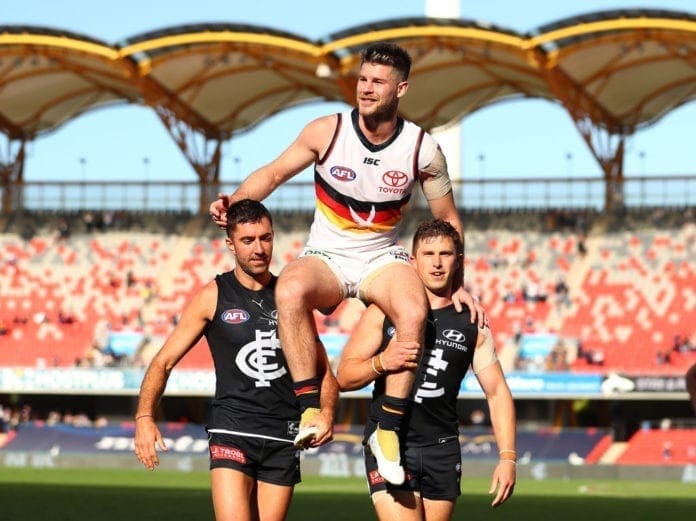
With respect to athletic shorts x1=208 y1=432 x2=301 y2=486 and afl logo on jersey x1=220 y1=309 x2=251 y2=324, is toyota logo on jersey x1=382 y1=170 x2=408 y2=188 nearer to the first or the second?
afl logo on jersey x1=220 y1=309 x2=251 y2=324

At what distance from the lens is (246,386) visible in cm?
988

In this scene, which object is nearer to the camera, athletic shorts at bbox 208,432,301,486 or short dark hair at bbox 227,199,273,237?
short dark hair at bbox 227,199,273,237

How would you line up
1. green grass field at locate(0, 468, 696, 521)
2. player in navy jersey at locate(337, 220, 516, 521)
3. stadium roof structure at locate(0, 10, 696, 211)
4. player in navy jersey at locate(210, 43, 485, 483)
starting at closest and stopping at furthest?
player in navy jersey at locate(210, 43, 485, 483), player in navy jersey at locate(337, 220, 516, 521), green grass field at locate(0, 468, 696, 521), stadium roof structure at locate(0, 10, 696, 211)

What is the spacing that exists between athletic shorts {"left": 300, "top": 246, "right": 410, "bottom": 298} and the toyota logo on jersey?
47cm

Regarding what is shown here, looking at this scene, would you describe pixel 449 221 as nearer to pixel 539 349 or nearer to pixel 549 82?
pixel 539 349

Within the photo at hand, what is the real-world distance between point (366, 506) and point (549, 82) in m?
23.3

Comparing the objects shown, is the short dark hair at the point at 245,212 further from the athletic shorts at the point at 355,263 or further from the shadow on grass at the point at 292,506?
the shadow on grass at the point at 292,506

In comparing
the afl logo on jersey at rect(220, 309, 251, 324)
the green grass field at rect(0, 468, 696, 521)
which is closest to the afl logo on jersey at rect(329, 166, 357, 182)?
the afl logo on jersey at rect(220, 309, 251, 324)

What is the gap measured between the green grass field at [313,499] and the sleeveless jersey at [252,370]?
11.0 metres

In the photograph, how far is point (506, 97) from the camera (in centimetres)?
4959

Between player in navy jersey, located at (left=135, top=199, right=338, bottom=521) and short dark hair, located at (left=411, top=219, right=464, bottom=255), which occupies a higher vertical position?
short dark hair, located at (left=411, top=219, right=464, bottom=255)

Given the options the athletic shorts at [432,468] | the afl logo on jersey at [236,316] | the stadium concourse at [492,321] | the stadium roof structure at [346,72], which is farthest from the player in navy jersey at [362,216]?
the stadium roof structure at [346,72]

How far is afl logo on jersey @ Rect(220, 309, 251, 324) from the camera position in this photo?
387 inches

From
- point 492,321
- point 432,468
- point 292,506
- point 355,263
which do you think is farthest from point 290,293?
point 492,321
